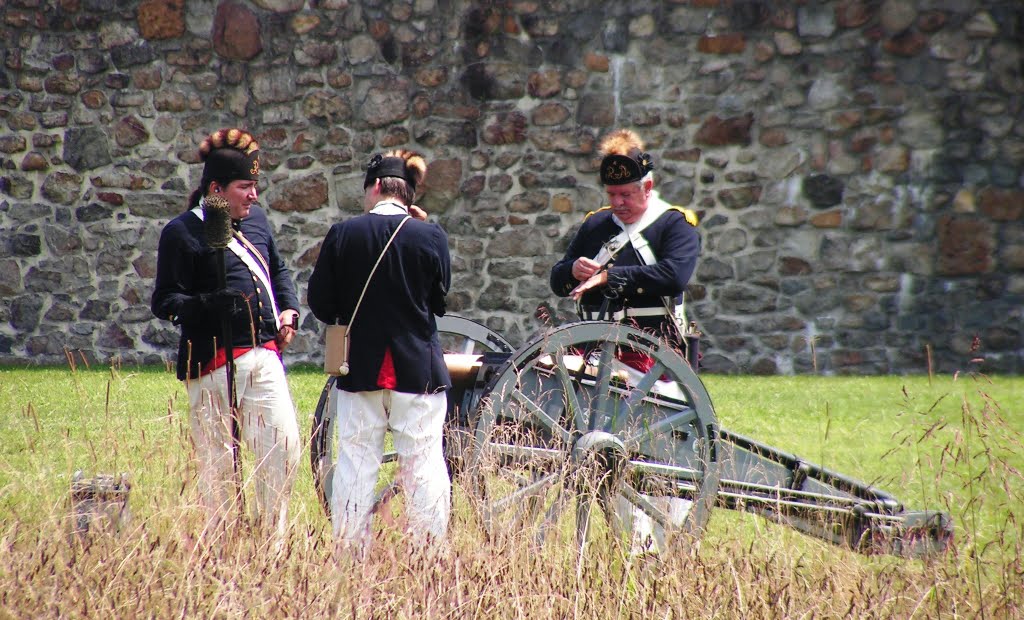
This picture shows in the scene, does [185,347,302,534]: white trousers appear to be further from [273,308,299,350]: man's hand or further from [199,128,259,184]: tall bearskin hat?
[199,128,259,184]: tall bearskin hat

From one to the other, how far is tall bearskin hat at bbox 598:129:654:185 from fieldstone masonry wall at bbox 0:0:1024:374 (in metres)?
3.91

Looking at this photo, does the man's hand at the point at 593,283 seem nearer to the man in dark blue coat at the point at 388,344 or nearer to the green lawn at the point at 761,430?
the man in dark blue coat at the point at 388,344

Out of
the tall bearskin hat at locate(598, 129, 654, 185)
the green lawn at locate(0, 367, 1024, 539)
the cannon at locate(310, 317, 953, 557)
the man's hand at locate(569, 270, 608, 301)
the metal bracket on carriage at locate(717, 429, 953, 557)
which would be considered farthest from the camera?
the tall bearskin hat at locate(598, 129, 654, 185)

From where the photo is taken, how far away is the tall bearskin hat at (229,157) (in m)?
3.86

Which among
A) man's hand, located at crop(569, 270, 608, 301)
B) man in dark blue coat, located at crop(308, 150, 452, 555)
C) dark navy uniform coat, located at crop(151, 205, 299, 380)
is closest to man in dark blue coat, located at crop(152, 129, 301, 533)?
dark navy uniform coat, located at crop(151, 205, 299, 380)

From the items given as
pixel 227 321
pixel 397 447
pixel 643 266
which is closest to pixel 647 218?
pixel 643 266

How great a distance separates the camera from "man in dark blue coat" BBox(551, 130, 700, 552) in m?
4.12

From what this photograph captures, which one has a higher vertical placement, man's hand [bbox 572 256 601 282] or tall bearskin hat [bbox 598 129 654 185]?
tall bearskin hat [bbox 598 129 654 185]

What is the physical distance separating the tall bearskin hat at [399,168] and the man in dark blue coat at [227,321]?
49 cm

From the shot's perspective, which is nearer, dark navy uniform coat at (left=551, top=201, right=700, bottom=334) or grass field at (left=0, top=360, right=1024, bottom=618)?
grass field at (left=0, top=360, right=1024, bottom=618)

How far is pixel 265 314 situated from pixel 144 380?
368cm

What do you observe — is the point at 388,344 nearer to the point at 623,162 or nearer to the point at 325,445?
the point at 325,445

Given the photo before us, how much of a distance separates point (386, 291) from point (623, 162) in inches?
47.8

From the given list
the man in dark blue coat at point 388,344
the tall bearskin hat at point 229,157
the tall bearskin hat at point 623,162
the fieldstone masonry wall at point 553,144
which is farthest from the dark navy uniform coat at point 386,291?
the fieldstone masonry wall at point 553,144
